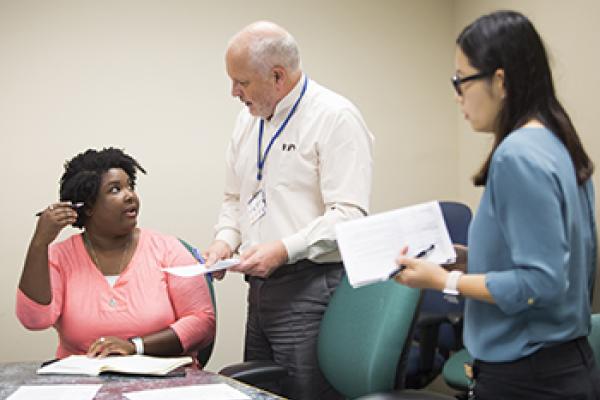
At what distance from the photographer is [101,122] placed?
3.80m

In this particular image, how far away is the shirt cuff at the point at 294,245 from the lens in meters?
2.32

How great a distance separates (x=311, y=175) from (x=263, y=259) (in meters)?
0.35

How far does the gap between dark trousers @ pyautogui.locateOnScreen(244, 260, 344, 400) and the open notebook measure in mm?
397

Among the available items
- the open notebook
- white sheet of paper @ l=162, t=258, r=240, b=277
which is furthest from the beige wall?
the open notebook

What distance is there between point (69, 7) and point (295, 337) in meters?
2.29

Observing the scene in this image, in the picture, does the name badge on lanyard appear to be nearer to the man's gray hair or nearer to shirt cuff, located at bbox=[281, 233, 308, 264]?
shirt cuff, located at bbox=[281, 233, 308, 264]

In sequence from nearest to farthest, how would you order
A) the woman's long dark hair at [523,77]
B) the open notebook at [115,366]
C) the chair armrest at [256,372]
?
the woman's long dark hair at [523,77]
the open notebook at [115,366]
the chair armrest at [256,372]

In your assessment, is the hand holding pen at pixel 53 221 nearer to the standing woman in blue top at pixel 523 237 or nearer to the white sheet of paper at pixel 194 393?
the white sheet of paper at pixel 194 393

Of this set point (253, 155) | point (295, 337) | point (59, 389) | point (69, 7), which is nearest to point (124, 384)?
point (59, 389)

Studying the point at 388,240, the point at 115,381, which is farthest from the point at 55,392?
the point at 388,240

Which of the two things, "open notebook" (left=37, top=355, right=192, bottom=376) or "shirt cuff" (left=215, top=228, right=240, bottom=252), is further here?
"shirt cuff" (left=215, top=228, right=240, bottom=252)

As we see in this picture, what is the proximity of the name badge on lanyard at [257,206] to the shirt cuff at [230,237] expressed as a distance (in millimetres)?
178

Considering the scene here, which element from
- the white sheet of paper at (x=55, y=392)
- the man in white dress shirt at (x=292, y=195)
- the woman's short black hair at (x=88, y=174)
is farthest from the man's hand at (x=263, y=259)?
the woman's short black hair at (x=88, y=174)

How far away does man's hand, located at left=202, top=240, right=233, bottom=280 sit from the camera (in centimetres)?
A: 252
